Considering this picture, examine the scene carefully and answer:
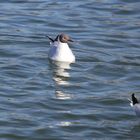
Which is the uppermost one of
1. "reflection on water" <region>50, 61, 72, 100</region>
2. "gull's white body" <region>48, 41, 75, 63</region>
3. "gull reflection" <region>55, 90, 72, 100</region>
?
"gull's white body" <region>48, 41, 75, 63</region>

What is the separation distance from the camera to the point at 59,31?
21719 mm

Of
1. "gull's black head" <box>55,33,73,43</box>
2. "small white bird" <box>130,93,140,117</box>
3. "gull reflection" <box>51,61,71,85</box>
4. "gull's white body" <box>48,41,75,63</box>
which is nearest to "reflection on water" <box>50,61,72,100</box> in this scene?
"gull reflection" <box>51,61,71,85</box>

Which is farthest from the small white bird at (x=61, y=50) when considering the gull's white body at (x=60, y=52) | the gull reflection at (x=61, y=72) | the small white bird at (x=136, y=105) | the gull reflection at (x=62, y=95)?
the small white bird at (x=136, y=105)

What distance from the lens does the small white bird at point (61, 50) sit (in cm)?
1883

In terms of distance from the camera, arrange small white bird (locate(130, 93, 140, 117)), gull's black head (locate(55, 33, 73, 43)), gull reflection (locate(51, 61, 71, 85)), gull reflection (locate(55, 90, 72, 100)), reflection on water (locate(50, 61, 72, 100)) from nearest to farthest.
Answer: small white bird (locate(130, 93, 140, 117)) → gull reflection (locate(55, 90, 72, 100)) → reflection on water (locate(50, 61, 72, 100)) → gull reflection (locate(51, 61, 71, 85)) → gull's black head (locate(55, 33, 73, 43))

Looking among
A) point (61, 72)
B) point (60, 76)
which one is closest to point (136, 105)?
point (60, 76)

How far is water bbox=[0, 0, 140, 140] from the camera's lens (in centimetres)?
1471

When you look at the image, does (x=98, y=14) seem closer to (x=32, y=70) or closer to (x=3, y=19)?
(x=3, y=19)

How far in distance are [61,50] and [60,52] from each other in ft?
0.22

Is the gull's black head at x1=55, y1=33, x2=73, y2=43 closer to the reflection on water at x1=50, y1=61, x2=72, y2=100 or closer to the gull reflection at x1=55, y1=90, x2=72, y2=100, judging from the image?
the reflection on water at x1=50, y1=61, x2=72, y2=100

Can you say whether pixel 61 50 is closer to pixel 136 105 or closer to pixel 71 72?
pixel 71 72

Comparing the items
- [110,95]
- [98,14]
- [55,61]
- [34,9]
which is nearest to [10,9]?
[34,9]

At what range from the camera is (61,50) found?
750 inches

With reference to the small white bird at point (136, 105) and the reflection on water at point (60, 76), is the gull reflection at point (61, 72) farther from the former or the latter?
the small white bird at point (136, 105)
